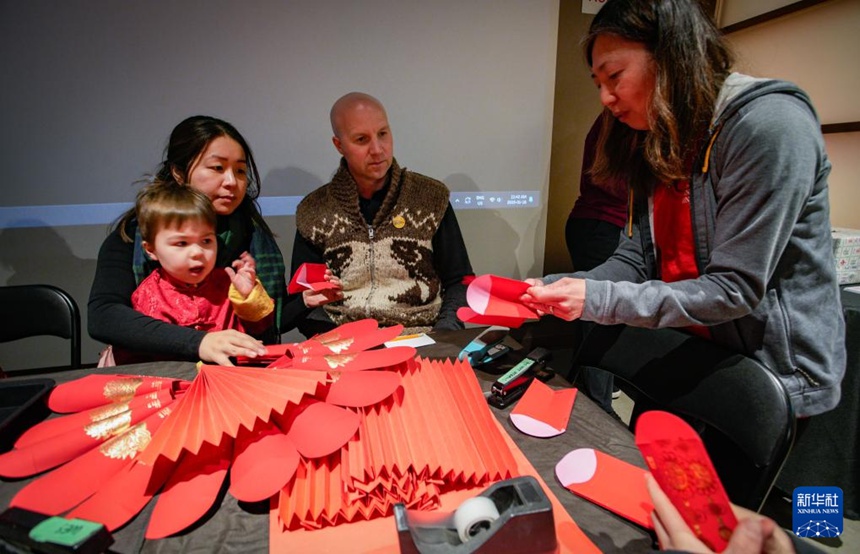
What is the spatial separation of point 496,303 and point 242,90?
2142mm

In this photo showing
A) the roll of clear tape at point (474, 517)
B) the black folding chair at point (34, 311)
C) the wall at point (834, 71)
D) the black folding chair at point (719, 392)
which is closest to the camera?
the roll of clear tape at point (474, 517)

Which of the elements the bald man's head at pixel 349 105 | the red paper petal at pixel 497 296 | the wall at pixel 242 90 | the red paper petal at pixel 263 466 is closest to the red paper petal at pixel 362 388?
the red paper petal at pixel 263 466

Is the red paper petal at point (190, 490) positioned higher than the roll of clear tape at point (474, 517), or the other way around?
the roll of clear tape at point (474, 517)

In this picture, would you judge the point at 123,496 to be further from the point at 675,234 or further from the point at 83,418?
the point at 675,234

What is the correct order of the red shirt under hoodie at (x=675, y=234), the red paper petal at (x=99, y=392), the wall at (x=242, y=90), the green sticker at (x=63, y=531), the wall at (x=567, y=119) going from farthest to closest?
1. the wall at (x=567, y=119)
2. the wall at (x=242, y=90)
3. the red shirt under hoodie at (x=675, y=234)
4. the red paper petal at (x=99, y=392)
5. the green sticker at (x=63, y=531)

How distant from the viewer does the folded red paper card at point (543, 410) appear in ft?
3.05

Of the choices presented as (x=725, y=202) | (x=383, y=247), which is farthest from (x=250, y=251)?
(x=725, y=202)

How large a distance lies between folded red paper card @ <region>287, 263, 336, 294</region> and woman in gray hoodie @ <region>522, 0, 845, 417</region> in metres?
0.77

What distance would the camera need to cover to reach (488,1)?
2.70 meters

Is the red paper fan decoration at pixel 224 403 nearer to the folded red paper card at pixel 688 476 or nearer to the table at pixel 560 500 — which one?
the table at pixel 560 500

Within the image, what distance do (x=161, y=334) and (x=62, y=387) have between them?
356 millimetres

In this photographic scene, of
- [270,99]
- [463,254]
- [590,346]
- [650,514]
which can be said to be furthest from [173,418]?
[270,99]

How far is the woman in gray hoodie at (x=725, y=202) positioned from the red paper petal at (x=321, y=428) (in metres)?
0.53

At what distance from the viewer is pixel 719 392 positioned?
99 centimetres
